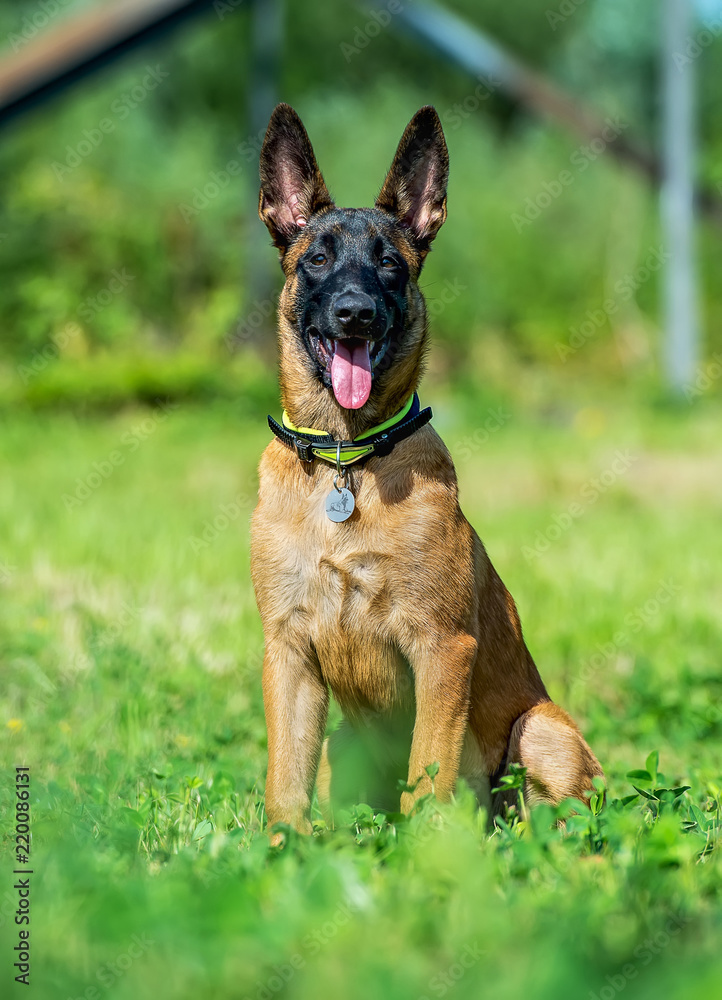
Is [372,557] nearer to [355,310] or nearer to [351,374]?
[351,374]

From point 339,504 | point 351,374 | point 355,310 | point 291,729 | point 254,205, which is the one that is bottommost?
point 291,729

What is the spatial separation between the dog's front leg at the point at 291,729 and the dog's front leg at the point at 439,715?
0.95 feet

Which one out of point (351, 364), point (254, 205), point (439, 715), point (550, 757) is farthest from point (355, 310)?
point (254, 205)

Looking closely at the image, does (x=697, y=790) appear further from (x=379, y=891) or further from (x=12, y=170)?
(x=12, y=170)

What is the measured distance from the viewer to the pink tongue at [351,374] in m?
2.98

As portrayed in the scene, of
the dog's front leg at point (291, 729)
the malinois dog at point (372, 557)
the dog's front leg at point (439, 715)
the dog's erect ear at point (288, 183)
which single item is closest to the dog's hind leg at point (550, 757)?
the malinois dog at point (372, 557)

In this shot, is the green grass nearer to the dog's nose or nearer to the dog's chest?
the dog's chest

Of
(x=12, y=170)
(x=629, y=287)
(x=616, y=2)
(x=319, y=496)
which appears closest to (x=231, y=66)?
(x=616, y=2)

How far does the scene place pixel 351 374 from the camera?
9.88 feet

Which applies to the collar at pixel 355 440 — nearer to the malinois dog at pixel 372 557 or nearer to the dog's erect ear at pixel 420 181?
the malinois dog at pixel 372 557

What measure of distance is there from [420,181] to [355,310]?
0.68m

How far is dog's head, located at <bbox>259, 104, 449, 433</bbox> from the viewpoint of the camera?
3.01 metres

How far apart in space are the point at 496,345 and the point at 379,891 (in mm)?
15134

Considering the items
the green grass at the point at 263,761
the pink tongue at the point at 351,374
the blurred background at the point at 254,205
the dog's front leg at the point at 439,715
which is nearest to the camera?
the green grass at the point at 263,761
